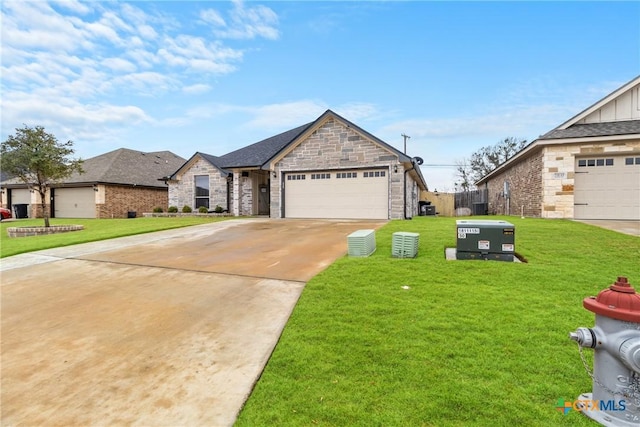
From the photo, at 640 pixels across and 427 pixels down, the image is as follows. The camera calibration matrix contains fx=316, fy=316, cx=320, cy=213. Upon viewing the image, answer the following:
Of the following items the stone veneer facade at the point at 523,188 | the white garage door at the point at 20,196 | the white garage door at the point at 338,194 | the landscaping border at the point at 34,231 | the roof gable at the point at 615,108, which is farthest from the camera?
the white garage door at the point at 20,196

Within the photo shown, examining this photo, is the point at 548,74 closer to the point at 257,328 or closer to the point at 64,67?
the point at 257,328

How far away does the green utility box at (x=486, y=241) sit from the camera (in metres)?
5.93

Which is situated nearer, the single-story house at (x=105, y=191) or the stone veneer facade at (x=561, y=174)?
the stone veneer facade at (x=561, y=174)

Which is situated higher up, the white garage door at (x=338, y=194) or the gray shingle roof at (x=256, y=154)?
the gray shingle roof at (x=256, y=154)

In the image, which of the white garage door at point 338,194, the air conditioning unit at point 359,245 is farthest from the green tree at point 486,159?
the air conditioning unit at point 359,245

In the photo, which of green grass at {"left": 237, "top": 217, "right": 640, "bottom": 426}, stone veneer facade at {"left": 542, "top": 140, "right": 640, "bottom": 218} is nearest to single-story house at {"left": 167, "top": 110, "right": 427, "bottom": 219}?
stone veneer facade at {"left": 542, "top": 140, "right": 640, "bottom": 218}

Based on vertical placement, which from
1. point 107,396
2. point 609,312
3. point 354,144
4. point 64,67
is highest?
point 64,67

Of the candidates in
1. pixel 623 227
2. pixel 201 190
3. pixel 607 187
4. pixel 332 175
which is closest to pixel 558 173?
pixel 607 187

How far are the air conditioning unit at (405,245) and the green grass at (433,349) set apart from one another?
0.86 metres

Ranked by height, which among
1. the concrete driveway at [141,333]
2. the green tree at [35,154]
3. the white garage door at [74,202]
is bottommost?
the concrete driveway at [141,333]

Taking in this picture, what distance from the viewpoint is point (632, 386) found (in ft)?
6.63

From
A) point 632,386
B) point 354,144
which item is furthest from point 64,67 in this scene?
point 632,386

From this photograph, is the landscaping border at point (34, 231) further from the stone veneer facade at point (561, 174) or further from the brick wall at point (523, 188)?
the brick wall at point (523, 188)

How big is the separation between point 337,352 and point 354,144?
47.1ft
